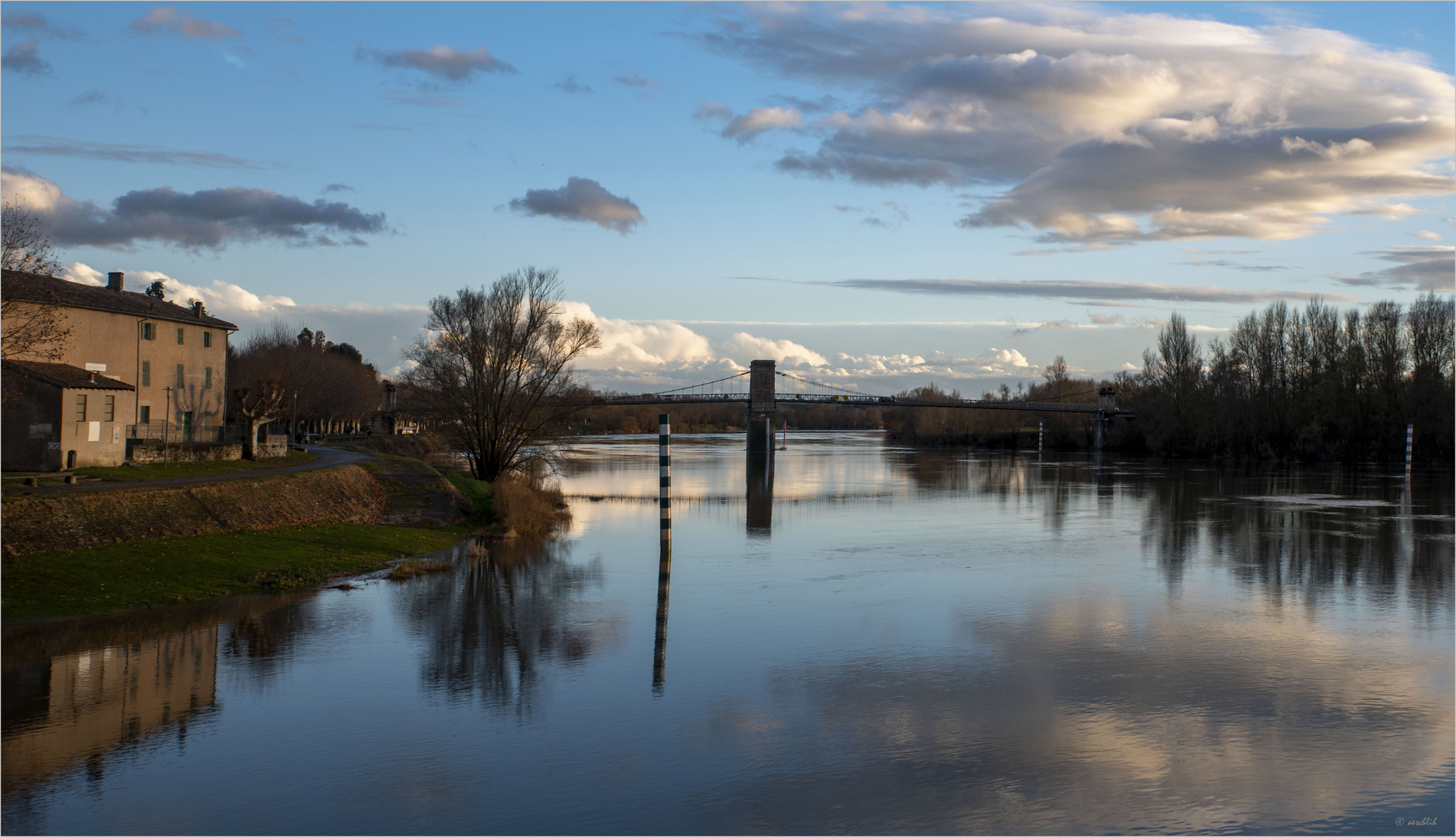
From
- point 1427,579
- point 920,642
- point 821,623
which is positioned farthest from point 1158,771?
point 1427,579

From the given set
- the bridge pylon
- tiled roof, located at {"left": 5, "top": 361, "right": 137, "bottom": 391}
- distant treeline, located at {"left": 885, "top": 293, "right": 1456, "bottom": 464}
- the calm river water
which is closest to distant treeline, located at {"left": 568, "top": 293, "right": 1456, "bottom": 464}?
distant treeline, located at {"left": 885, "top": 293, "right": 1456, "bottom": 464}

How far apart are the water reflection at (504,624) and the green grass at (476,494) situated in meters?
7.15

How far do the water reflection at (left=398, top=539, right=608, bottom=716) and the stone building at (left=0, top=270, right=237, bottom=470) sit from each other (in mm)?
9679

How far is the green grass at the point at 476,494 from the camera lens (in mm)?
28188

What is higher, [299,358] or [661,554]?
[299,358]

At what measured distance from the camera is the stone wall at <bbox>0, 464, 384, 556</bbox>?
16.7 m

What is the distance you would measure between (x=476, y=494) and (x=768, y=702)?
78.3ft

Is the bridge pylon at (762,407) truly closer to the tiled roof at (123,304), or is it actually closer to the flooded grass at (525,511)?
the tiled roof at (123,304)

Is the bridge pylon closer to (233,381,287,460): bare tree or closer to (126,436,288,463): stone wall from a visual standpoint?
(233,381,287,460): bare tree

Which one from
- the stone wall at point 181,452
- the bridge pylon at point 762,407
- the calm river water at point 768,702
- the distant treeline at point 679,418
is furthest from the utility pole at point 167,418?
the distant treeline at point 679,418

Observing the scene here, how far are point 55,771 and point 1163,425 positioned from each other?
8794cm

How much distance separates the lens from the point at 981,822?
22.2 ft

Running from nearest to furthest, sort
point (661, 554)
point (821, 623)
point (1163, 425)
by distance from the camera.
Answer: point (821, 623) → point (661, 554) → point (1163, 425)

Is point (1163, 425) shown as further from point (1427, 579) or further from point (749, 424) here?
point (1427, 579)
